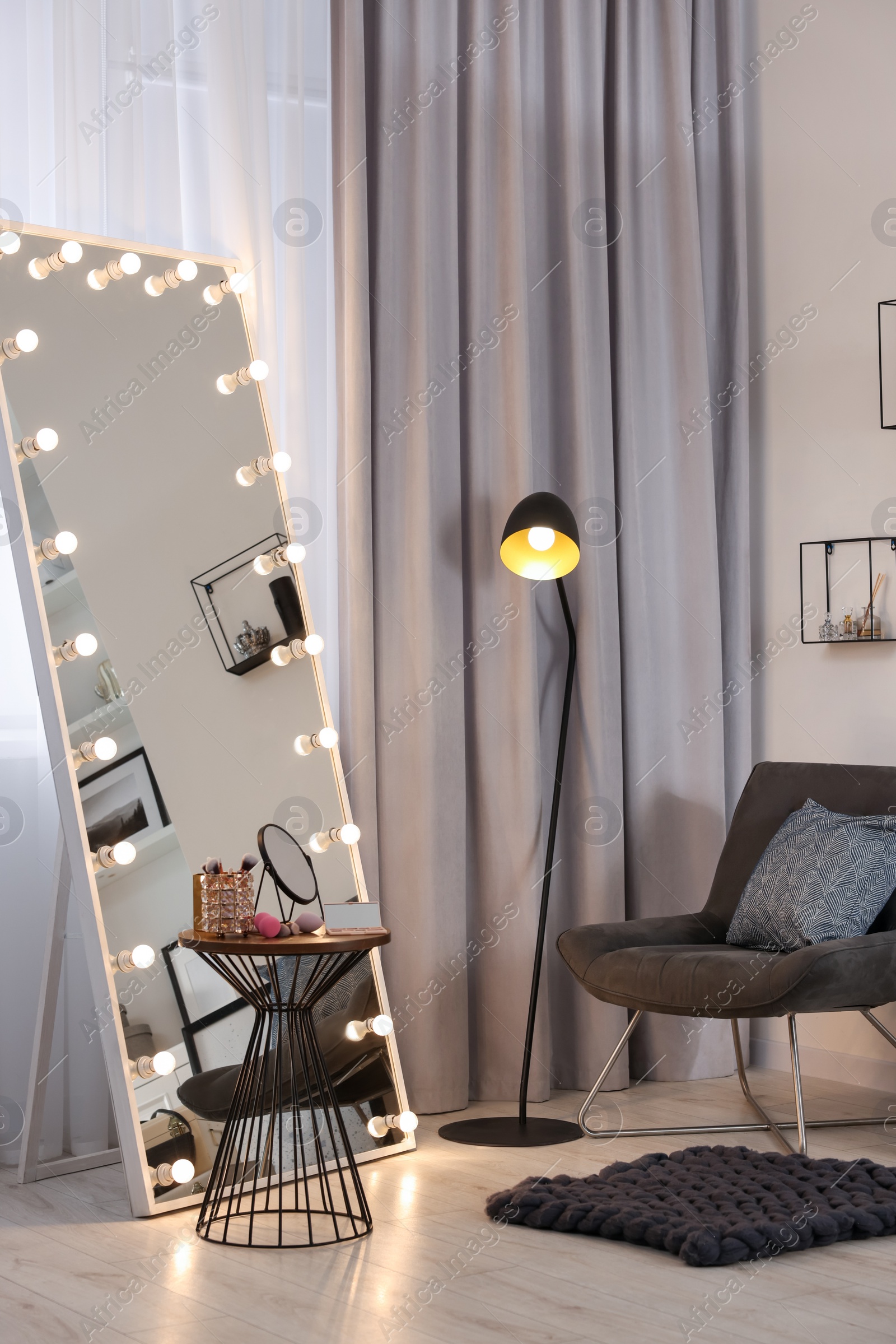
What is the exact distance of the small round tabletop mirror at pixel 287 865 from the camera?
8.23 feet

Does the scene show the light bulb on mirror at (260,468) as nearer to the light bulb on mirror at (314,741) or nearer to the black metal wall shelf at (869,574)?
the light bulb on mirror at (314,741)

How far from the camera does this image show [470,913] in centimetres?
356

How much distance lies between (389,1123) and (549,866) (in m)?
0.78

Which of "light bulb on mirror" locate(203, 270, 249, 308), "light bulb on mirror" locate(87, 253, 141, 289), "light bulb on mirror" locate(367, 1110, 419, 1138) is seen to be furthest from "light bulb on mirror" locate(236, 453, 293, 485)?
"light bulb on mirror" locate(367, 1110, 419, 1138)

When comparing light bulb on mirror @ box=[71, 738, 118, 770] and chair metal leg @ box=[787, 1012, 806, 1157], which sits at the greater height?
light bulb on mirror @ box=[71, 738, 118, 770]

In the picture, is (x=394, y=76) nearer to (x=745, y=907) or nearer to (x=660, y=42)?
(x=660, y=42)

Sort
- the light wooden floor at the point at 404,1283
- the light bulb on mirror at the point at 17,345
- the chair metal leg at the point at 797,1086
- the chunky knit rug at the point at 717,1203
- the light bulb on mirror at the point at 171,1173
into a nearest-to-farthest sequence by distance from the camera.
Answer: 1. the light wooden floor at the point at 404,1283
2. the chunky knit rug at the point at 717,1203
3. the light bulb on mirror at the point at 171,1173
4. the light bulb on mirror at the point at 17,345
5. the chair metal leg at the point at 797,1086

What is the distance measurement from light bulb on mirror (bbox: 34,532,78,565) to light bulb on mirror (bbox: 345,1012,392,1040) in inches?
45.3

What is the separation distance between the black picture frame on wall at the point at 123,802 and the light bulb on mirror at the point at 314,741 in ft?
1.17

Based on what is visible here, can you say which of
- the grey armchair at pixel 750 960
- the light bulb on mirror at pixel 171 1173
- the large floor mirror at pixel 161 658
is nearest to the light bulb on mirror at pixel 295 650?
the large floor mirror at pixel 161 658

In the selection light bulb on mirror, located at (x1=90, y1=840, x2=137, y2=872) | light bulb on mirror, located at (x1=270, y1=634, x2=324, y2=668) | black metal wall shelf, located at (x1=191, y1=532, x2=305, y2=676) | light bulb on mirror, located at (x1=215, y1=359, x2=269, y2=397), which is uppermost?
light bulb on mirror, located at (x1=215, y1=359, x2=269, y2=397)

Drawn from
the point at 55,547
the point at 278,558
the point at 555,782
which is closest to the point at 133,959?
the point at 55,547

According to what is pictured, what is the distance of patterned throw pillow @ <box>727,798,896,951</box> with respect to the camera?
10.1ft

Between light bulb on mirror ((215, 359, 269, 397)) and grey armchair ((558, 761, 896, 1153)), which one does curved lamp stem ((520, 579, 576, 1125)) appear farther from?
light bulb on mirror ((215, 359, 269, 397))
